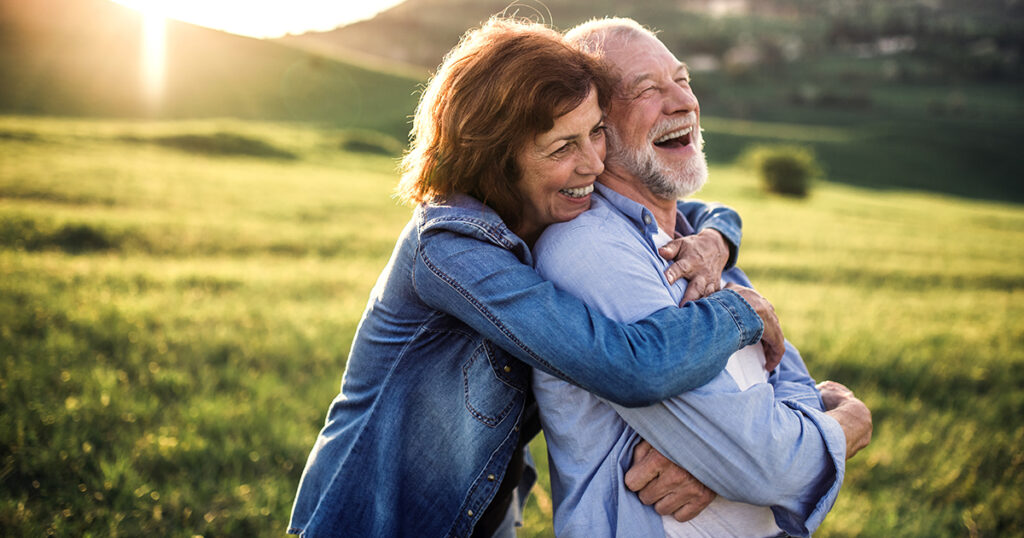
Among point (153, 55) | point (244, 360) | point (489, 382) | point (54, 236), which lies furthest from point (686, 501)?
point (153, 55)

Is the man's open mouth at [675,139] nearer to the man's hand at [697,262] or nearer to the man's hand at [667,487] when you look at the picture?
the man's hand at [697,262]

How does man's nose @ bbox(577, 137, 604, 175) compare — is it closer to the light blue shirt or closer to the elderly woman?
the elderly woman

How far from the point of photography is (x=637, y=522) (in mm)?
2191

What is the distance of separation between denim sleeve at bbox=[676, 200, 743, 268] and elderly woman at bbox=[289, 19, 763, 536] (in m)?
0.86

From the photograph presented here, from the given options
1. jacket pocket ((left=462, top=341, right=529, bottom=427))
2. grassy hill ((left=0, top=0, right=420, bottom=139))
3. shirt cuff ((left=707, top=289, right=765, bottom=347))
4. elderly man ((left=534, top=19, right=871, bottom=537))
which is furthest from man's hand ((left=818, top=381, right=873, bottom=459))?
grassy hill ((left=0, top=0, right=420, bottom=139))

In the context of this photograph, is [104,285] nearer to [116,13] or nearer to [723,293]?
[723,293]

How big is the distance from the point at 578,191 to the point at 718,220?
0.98 meters

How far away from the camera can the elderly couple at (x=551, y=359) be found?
197 cm

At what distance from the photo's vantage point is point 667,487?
2.13 m

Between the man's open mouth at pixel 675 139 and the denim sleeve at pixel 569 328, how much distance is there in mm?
1120

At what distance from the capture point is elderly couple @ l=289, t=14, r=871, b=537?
1.97 meters

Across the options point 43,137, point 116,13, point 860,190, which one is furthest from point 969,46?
point 43,137

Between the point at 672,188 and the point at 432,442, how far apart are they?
1.59 m

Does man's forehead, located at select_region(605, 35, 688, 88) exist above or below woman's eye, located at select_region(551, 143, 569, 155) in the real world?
above
